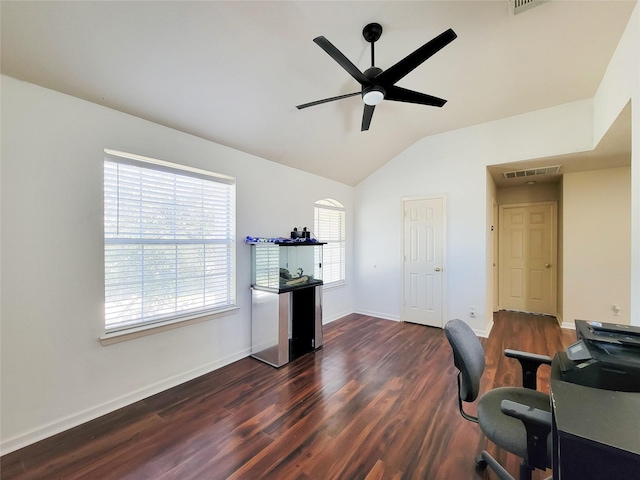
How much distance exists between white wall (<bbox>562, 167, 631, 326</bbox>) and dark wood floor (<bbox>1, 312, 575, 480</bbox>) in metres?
2.26

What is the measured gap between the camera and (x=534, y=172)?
13.3ft

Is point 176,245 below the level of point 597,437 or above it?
above

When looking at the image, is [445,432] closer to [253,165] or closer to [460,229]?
[460,229]

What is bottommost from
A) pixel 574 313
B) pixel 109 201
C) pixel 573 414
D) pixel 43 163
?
pixel 574 313

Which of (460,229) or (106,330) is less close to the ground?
(460,229)

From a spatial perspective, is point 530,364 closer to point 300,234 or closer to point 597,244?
point 300,234

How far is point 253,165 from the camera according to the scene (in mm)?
3277

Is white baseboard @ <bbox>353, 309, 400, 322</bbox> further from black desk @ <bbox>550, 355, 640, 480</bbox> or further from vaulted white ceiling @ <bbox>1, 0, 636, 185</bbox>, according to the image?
black desk @ <bbox>550, 355, 640, 480</bbox>

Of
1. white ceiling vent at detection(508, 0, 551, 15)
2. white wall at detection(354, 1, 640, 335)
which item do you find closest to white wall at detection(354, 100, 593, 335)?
white wall at detection(354, 1, 640, 335)

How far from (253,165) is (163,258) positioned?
1520 millimetres

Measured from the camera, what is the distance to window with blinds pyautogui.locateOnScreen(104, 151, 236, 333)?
7.29ft

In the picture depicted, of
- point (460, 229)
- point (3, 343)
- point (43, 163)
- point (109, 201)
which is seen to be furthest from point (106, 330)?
point (460, 229)

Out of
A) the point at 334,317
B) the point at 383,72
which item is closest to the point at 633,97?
the point at 383,72

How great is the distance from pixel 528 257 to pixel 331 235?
3.93 m
